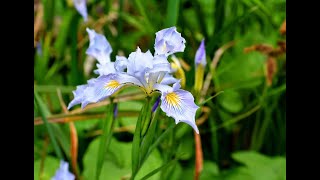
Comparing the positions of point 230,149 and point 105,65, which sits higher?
point 105,65

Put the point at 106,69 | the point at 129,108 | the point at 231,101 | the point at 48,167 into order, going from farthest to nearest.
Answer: the point at 231,101 < the point at 129,108 < the point at 48,167 < the point at 106,69

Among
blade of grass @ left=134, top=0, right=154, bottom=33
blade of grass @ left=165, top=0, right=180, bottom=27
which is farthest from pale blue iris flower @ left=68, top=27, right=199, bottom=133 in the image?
blade of grass @ left=134, top=0, right=154, bottom=33

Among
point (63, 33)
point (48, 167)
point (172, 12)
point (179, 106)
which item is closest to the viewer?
point (179, 106)

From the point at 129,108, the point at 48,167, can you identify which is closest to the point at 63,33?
the point at 129,108

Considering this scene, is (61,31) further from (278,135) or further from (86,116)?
(278,135)

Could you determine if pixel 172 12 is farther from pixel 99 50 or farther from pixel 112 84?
pixel 112 84
